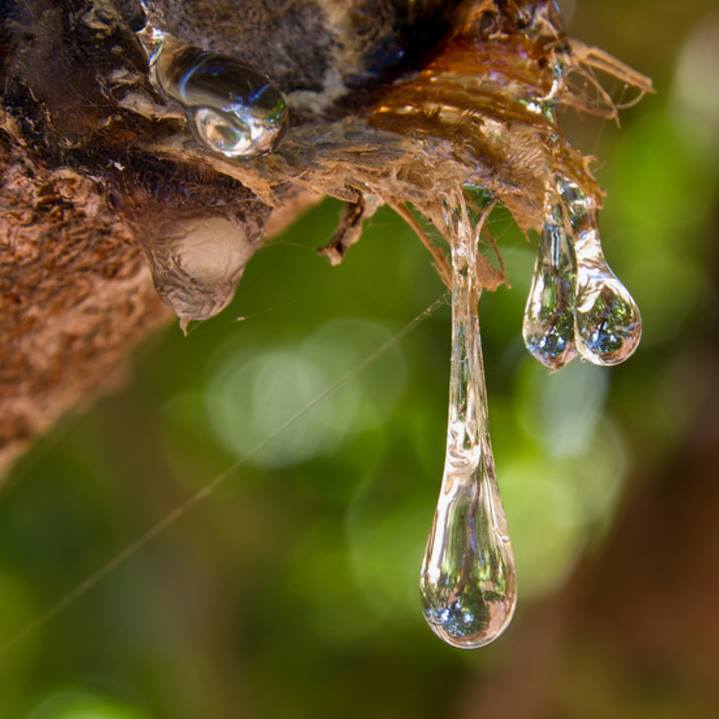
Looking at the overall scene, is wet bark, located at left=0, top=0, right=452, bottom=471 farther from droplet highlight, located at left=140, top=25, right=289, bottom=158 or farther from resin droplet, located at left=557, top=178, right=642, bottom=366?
resin droplet, located at left=557, top=178, right=642, bottom=366

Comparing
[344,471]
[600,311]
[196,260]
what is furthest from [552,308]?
[344,471]

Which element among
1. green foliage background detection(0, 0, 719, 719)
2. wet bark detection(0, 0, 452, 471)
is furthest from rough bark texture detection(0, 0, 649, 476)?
green foliage background detection(0, 0, 719, 719)

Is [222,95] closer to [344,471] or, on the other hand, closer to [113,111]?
[113,111]

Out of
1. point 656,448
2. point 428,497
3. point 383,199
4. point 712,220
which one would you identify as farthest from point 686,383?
point 383,199

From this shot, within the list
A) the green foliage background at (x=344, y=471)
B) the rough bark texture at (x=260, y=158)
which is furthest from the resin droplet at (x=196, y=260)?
the green foliage background at (x=344, y=471)

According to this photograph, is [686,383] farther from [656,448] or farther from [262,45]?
[262,45]

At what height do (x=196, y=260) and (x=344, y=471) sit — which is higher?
(x=196, y=260)
